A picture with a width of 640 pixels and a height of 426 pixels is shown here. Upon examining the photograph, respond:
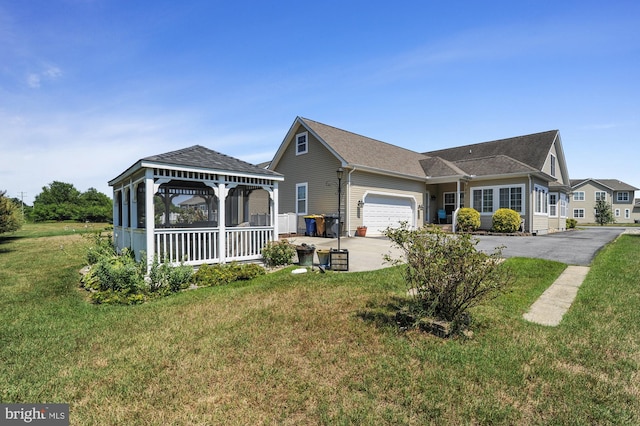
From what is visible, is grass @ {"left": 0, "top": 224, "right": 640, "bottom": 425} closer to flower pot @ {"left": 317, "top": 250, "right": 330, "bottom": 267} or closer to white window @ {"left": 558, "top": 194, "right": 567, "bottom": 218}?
flower pot @ {"left": 317, "top": 250, "right": 330, "bottom": 267}

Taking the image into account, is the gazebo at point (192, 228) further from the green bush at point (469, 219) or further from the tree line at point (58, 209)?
the green bush at point (469, 219)

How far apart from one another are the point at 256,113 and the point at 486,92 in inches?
374

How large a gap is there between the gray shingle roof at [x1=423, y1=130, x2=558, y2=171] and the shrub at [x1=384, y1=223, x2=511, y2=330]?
19508 mm

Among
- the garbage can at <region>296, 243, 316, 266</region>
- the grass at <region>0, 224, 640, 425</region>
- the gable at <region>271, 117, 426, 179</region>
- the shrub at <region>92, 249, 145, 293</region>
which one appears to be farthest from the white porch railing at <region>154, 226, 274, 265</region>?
the gable at <region>271, 117, 426, 179</region>

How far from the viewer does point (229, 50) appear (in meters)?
11.1

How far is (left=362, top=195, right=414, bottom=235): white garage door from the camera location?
1712 cm

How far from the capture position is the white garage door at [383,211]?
56.2 ft

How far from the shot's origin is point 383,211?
1797 cm

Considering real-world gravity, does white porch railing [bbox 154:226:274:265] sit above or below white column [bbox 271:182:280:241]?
below

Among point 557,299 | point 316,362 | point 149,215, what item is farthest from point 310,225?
point 316,362

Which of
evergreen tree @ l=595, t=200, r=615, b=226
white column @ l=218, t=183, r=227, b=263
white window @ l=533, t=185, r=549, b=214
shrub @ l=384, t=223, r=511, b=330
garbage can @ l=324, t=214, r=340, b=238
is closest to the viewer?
shrub @ l=384, t=223, r=511, b=330

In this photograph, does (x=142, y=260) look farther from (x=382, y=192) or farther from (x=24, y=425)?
(x=382, y=192)

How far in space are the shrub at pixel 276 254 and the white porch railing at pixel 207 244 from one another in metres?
0.32

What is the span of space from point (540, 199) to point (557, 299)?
1701 centimetres
